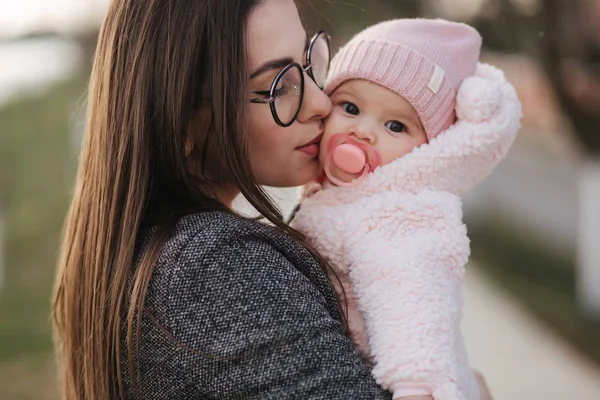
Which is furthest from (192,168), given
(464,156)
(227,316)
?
(464,156)

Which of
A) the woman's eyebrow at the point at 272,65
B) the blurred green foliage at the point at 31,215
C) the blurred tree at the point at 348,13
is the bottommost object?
the blurred green foliage at the point at 31,215

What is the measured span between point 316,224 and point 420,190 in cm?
24

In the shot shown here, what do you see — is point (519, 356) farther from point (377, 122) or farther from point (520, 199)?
point (520, 199)

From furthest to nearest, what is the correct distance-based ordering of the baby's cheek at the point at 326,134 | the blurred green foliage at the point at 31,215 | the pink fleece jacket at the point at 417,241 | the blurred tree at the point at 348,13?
1. the blurred green foliage at the point at 31,215
2. the blurred tree at the point at 348,13
3. the baby's cheek at the point at 326,134
4. the pink fleece jacket at the point at 417,241

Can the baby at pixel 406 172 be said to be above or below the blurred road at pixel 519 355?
above

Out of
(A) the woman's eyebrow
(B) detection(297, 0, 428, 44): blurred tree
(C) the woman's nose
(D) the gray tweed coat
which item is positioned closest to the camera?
(D) the gray tweed coat

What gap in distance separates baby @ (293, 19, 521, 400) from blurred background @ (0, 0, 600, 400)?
1924mm

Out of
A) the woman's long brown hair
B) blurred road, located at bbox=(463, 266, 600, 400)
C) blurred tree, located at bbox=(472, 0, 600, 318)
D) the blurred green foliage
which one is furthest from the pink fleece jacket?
the blurred green foliage

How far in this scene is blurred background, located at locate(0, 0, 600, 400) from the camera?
529cm

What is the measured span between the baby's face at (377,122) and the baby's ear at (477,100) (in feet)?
0.34

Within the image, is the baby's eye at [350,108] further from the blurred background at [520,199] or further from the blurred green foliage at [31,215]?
the blurred green foliage at [31,215]

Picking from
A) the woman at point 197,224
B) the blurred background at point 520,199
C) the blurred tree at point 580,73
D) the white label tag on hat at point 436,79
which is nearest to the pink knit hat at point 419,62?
the white label tag on hat at point 436,79

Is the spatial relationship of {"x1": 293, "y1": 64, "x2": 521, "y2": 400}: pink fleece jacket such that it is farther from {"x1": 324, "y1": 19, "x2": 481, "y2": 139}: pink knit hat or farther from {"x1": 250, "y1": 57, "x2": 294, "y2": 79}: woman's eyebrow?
{"x1": 250, "y1": 57, "x2": 294, "y2": 79}: woman's eyebrow

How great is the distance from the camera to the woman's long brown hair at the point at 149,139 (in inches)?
60.2
